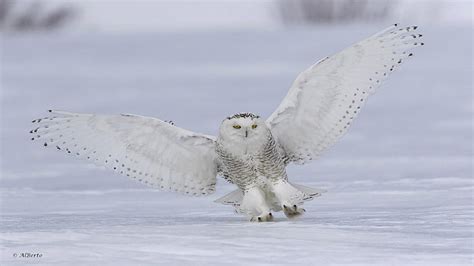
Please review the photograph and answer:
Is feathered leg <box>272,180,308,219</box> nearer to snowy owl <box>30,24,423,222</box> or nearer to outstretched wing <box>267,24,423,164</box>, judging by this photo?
snowy owl <box>30,24,423,222</box>

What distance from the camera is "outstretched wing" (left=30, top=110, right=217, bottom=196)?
19.9 ft

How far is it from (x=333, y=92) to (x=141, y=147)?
996 mm

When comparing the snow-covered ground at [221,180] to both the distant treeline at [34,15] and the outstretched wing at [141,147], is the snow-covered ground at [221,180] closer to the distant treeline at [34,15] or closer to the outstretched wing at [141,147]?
the outstretched wing at [141,147]

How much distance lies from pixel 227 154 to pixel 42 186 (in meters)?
2.58

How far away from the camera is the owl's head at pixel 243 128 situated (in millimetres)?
5577

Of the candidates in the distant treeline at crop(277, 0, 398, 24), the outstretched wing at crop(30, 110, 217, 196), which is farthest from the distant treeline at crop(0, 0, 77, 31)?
the outstretched wing at crop(30, 110, 217, 196)

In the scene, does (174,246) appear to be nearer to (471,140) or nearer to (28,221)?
(28,221)

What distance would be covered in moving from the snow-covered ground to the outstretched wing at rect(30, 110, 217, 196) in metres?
0.20

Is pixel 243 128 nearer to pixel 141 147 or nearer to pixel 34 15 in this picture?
pixel 141 147

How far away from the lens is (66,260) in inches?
173

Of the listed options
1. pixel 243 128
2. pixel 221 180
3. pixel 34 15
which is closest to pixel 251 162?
pixel 243 128

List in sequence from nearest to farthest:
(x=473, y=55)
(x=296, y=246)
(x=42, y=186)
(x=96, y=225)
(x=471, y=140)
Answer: (x=296, y=246) < (x=96, y=225) < (x=42, y=186) < (x=471, y=140) < (x=473, y=55)

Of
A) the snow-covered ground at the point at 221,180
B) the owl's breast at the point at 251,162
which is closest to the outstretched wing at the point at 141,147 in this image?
the snow-covered ground at the point at 221,180

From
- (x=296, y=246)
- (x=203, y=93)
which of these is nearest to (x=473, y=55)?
(x=203, y=93)
